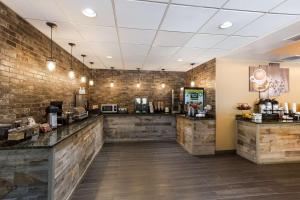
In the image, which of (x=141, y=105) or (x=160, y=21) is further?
(x=141, y=105)

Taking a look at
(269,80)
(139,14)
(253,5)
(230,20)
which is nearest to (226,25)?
(230,20)

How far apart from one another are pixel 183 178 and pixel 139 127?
3.30 metres

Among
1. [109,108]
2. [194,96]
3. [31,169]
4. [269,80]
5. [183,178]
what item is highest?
[269,80]

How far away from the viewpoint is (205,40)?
3.58 meters

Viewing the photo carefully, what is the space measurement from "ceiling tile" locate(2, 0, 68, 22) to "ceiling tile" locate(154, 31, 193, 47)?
164cm

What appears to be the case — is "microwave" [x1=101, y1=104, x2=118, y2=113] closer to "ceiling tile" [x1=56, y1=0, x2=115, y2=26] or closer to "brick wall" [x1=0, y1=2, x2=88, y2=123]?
"brick wall" [x1=0, y1=2, x2=88, y2=123]

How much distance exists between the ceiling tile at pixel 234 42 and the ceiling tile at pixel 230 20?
0.46 meters

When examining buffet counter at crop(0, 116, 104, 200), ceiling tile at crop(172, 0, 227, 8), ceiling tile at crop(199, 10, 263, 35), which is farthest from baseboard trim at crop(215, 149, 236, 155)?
buffet counter at crop(0, 116, 104, 200)

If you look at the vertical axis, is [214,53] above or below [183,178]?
above

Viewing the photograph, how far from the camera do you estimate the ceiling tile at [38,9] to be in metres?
2.24

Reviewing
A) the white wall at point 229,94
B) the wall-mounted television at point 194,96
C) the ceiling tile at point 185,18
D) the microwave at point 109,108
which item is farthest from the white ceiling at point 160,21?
the microwave at point 109,108

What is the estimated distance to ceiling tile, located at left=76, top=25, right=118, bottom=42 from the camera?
9.83ft

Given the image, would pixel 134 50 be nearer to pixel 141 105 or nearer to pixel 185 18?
pixel 185 18

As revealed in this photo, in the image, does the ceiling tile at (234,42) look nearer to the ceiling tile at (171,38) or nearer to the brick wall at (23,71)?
the ceiling tile at (171,38)
